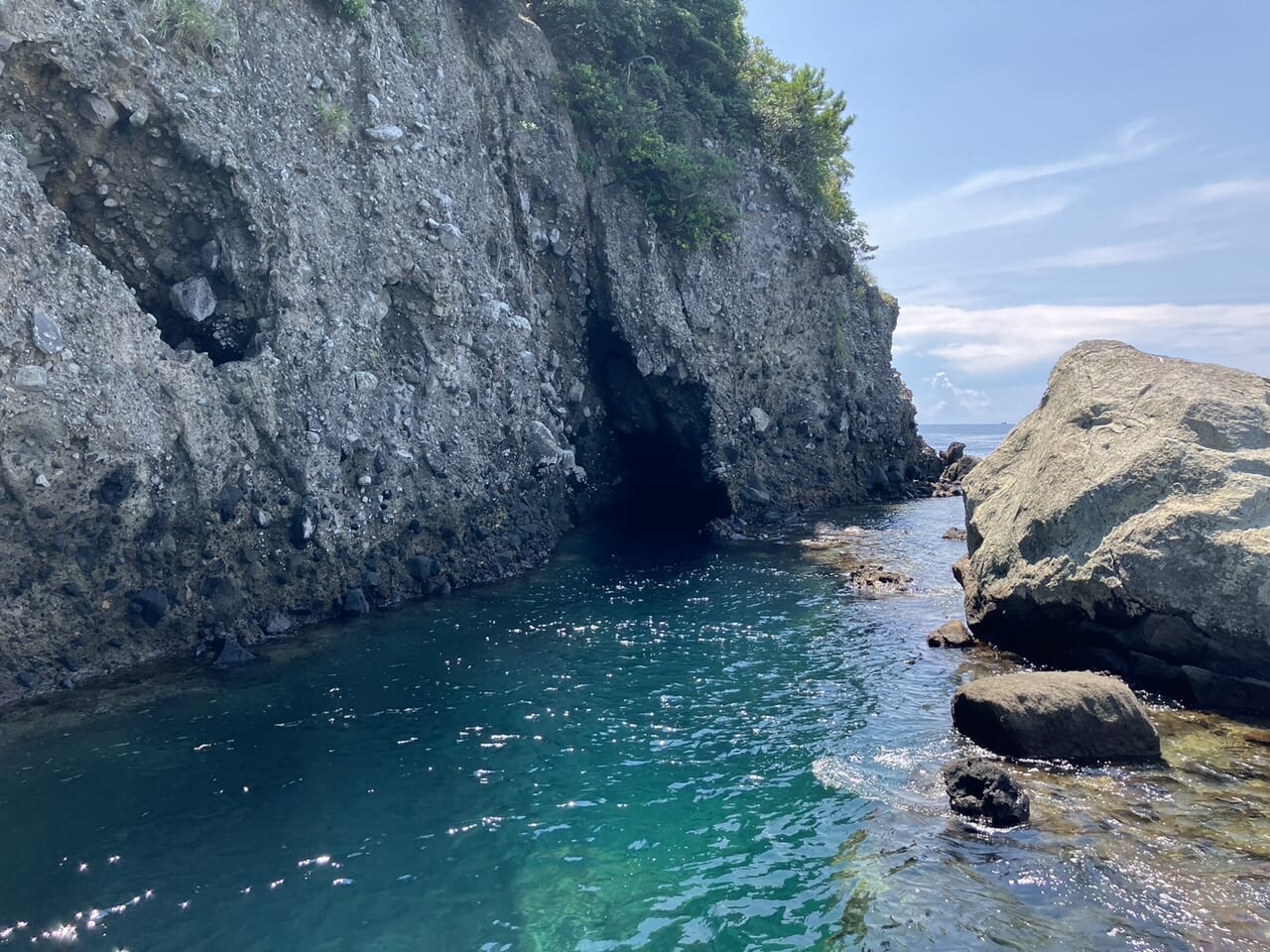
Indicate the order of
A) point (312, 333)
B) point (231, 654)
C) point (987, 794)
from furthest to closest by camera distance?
point (312, 333)
point (231, 654)
point (987, 794)

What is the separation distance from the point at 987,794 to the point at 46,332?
58.2 feet

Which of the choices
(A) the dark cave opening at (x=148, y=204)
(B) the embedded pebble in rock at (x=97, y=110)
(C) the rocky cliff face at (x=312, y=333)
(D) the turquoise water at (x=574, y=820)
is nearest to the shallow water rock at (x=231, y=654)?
(D) the turquoise water at (x=574, y=820)

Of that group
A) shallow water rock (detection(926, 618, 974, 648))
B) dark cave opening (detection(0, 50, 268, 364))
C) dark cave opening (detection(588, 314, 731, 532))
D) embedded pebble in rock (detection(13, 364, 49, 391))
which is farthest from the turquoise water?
dark cave opening (detection(588, 314, 731, 532))

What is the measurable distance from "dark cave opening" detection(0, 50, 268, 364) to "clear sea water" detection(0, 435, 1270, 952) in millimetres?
8414

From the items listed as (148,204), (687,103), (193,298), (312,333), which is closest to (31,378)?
(193,298)

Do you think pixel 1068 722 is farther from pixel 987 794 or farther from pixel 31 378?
pixel 31 378

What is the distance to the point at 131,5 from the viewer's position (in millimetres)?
19016

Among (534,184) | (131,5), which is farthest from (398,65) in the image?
(131,5)

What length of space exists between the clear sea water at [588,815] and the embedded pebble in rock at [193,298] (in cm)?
826

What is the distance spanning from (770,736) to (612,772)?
114 inches

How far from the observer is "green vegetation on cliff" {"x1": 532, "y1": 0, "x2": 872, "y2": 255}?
33.9 m

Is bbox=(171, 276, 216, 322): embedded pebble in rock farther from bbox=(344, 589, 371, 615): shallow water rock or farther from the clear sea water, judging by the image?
the clear sea water

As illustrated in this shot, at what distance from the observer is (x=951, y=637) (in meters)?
19.6

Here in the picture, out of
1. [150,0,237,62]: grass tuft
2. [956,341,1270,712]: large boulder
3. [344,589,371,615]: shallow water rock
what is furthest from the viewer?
[344,589,371,615]: shallow water rock
